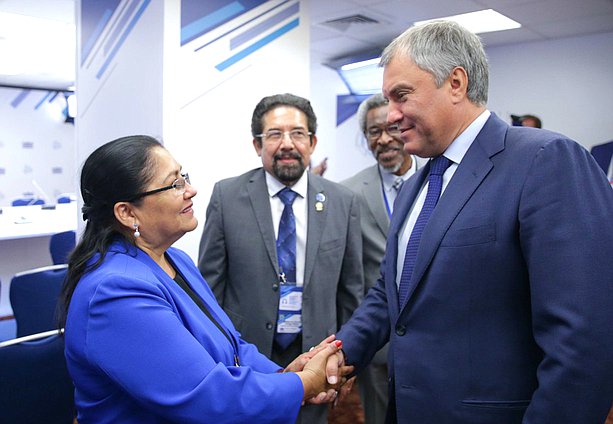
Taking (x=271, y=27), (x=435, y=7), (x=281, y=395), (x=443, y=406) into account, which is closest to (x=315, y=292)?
(x=281, y=395)

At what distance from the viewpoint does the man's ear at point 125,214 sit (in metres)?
1.60

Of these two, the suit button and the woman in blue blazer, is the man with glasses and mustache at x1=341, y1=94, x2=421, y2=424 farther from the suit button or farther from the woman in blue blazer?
the suit button

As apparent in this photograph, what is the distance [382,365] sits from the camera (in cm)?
294

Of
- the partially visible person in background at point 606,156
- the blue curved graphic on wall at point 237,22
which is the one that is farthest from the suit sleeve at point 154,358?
the partially visible person in background at point 606,156

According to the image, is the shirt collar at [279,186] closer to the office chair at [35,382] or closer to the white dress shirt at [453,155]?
the white dress shirt at [453,155]

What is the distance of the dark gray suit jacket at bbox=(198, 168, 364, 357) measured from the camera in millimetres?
2303

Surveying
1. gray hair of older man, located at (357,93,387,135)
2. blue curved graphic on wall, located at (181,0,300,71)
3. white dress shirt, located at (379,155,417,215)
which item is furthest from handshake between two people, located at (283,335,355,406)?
blue curved graphic on wall, located at (181,0,300,71)

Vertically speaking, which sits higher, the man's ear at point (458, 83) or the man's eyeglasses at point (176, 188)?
the man's ear at point (458, 83)

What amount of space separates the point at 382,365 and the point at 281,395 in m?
1.54

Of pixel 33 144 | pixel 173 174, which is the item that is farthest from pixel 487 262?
pixel 33 144

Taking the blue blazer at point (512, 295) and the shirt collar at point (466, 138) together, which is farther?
the shirt collar at point (466, 138)

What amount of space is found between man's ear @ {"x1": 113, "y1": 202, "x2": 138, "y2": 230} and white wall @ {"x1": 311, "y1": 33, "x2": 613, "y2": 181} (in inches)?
280

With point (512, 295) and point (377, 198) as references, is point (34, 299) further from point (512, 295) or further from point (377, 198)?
point (512, 295)

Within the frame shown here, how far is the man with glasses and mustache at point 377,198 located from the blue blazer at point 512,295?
4.08ft
